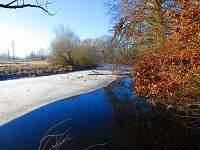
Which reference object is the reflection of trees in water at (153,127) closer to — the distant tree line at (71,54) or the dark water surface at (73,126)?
the dark water surface at (73,126)

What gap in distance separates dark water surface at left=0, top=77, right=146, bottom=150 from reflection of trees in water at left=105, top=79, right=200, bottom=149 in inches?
11.6

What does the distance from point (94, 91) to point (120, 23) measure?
18.1ft

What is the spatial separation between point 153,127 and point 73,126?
2515 millimetres

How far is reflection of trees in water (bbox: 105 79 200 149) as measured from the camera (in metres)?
6.41

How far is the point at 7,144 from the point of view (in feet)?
21.4

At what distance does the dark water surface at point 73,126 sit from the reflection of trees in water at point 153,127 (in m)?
0.29

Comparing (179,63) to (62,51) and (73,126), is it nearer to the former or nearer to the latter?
(73,126)

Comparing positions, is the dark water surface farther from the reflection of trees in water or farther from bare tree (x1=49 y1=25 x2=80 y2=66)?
bare tree (x1=49 y1=25 x2=80 y2=66)

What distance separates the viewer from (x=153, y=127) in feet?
25.1

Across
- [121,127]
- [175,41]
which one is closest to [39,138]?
[121,127]

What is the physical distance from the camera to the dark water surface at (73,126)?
6.43m

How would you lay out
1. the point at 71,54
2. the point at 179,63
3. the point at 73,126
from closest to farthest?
the point at 179,63 → the point at 73,126 → the point at 71,54

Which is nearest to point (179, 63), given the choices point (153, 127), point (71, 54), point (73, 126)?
point (153, 127)

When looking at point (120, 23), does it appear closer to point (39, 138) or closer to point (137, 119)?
point (137, 119)
